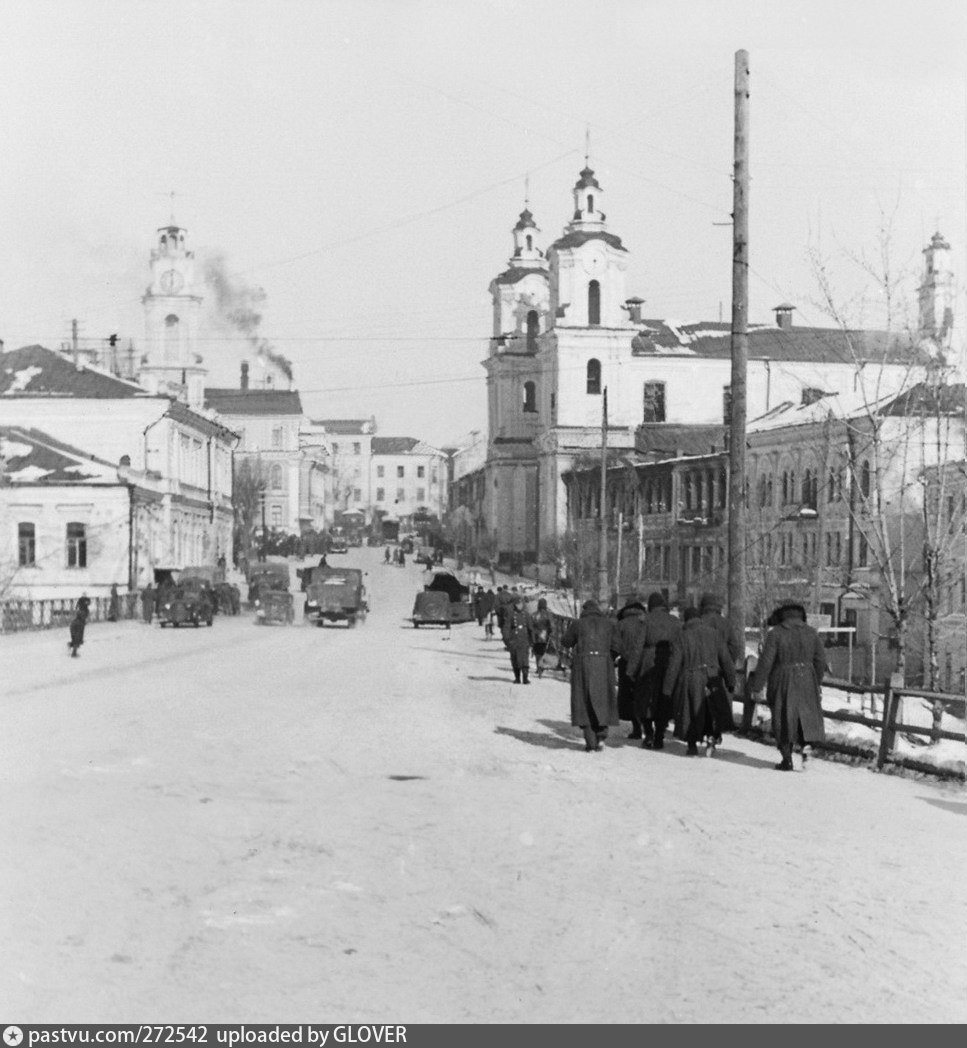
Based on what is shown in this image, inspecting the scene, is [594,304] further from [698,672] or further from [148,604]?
[698,672]

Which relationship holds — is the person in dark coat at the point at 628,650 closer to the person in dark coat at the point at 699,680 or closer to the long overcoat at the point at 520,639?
the person in dark coat at the point at 699,680

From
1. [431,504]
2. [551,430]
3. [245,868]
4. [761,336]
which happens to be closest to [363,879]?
[245,868]

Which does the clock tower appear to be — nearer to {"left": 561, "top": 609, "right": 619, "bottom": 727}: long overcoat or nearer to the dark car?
the dark car

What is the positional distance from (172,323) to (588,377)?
58.0 m

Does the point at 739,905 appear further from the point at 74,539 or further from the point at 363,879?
the point at 74,539

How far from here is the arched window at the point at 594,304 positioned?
96.4 m

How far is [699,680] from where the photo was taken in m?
15.6

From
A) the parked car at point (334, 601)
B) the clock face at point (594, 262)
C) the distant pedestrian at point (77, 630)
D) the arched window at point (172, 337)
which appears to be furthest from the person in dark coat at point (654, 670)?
the clock face at point (594, 262)

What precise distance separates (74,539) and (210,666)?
58.0 feet

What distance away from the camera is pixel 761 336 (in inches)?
4043

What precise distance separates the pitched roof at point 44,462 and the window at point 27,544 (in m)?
1.51

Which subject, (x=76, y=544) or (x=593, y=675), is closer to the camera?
(x=593, y=675)

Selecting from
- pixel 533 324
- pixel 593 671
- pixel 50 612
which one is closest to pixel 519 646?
pixel 593 671

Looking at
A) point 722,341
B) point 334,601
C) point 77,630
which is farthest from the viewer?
point 722,341
